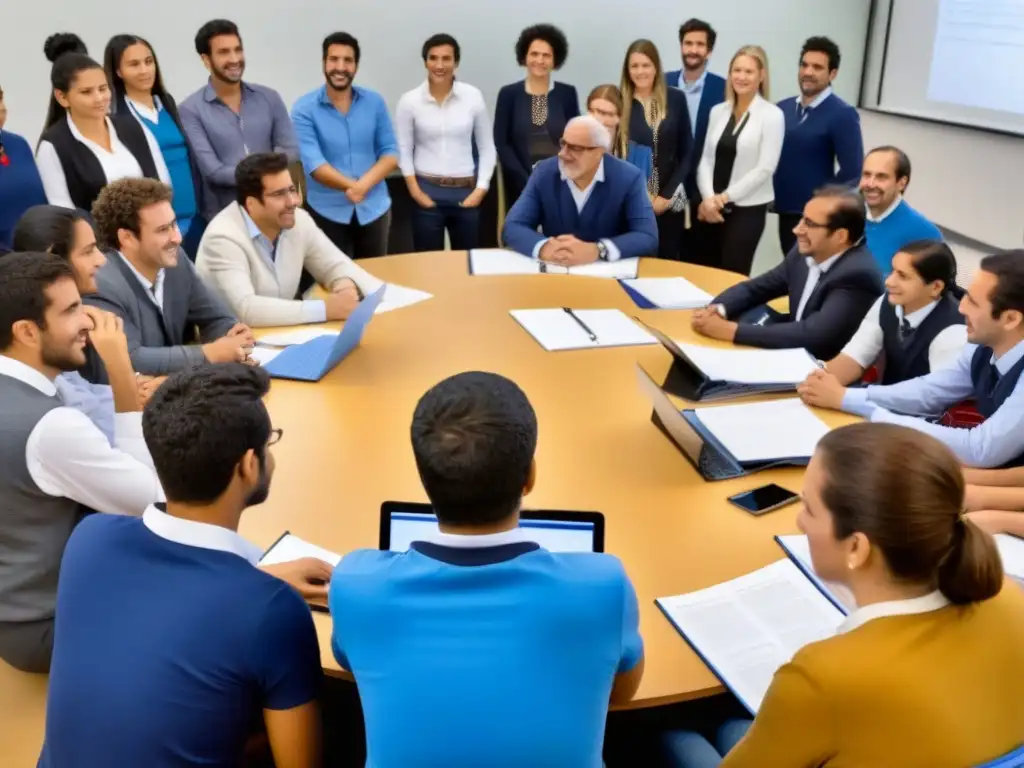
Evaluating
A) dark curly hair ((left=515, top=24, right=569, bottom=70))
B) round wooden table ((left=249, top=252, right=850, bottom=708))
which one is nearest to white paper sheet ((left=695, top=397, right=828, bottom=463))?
round wooden table ((left=249, top=252, right=850, bottom=708))

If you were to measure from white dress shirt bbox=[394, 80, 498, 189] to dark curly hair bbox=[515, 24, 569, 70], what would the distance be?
34cm

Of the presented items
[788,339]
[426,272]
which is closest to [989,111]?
[788,339]

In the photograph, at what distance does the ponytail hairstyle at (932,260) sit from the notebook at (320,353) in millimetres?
1493

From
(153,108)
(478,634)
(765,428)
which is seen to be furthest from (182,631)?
(153,108)

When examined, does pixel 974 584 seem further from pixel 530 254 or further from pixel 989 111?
pixel 989 111

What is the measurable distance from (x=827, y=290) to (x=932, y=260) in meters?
0.39

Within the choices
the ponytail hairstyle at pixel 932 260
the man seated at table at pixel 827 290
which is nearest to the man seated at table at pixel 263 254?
the man seated at table at pixel 827 290

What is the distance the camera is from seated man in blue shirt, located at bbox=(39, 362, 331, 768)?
1.17 metres

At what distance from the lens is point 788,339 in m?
2.73

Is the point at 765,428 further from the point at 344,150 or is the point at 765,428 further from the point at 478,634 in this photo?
the point at 344,150

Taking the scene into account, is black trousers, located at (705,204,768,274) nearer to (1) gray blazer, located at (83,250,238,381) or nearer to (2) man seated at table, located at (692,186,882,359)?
(2) man seated at table, located at (692,186,882,359)

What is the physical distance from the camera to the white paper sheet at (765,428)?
6.58 ft

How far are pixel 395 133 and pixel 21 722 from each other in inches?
145

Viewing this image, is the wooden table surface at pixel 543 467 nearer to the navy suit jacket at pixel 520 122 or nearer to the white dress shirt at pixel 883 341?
the white dress shirt at pixel 883 341
